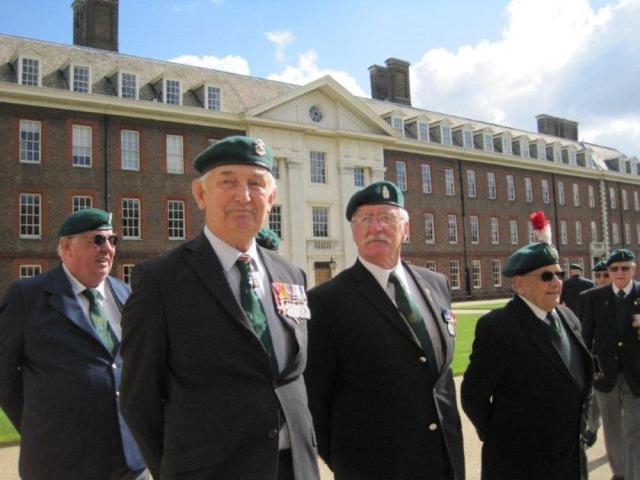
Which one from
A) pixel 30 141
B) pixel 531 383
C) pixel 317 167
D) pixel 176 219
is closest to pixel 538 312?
pixel 531 383

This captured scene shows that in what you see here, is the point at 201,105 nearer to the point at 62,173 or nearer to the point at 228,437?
the point at 62,173

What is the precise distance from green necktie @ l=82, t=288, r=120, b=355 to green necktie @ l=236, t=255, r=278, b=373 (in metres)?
1.47

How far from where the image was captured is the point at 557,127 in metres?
57.4

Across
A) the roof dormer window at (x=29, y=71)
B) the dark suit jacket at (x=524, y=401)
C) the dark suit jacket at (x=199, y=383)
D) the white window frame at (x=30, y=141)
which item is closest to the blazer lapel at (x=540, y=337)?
the dark suit jacket at (x=524, y=401)

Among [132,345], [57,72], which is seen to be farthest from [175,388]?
[57,72]

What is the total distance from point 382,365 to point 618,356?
347 cm

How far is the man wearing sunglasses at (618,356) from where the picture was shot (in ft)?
17.4

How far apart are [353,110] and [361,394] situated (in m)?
33.0

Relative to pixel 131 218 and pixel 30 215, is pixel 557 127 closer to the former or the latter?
pixel 131 218

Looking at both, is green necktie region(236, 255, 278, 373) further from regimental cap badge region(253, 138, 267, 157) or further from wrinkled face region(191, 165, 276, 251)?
regimental cap badge region(253, 138, 267, 157)

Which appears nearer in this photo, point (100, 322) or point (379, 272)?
point (379, 272)

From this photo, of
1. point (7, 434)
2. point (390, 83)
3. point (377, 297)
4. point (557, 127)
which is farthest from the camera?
point (557, 127)

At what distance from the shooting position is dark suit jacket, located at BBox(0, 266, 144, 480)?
3305mm

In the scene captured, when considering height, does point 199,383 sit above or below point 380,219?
below
